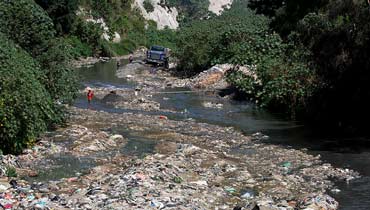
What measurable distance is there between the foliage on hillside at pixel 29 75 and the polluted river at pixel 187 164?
0.68 m

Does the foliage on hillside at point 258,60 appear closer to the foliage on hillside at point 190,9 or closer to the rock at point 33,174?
the rock at point 33,174

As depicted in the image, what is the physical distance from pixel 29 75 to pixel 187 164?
5238mm

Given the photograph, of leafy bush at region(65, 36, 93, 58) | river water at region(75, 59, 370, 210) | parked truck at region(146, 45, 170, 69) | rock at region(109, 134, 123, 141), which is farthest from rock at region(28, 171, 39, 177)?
leafy bush at region(65, 36, 93, 58)

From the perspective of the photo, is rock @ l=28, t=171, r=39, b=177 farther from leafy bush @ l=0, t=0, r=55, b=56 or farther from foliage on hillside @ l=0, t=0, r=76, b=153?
leafy bush @ l=0, t=0, r=55, b=56

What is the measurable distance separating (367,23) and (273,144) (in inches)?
185

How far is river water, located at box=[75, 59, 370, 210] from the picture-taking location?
1263 cm

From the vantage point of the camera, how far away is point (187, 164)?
1452 centimetres

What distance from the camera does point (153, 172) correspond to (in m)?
12.8

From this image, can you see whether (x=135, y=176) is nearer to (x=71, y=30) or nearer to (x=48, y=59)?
(x=48, y=59)

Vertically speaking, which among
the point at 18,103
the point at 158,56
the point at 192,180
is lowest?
the point at 192,180

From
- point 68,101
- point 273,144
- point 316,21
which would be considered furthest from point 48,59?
point 316,21

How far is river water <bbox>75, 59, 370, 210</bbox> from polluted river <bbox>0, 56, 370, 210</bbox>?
37 millimetres

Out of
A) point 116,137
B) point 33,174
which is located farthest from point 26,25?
point 33,174

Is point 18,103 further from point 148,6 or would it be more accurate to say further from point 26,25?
point 148,6
